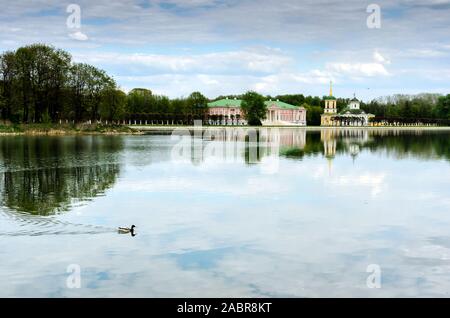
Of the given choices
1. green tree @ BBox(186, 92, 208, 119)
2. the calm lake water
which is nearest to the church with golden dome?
green tree @ BBox(186, 92, 208, 119)

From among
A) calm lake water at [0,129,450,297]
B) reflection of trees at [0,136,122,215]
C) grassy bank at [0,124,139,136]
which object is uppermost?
grassy bank at [0,124,139,136]

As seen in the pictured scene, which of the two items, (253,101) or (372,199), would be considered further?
(253,101)

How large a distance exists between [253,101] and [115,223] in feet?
410

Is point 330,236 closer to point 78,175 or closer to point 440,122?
point 78,175

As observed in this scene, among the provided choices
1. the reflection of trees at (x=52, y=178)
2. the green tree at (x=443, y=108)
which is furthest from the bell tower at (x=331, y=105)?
the reflection of trees at (x=52, y=178)

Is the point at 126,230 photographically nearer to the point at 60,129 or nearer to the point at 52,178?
the point at 52,178

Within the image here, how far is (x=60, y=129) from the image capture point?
83.6m

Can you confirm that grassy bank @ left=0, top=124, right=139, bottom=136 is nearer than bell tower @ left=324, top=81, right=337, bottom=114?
Yes

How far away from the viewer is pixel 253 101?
468 feet

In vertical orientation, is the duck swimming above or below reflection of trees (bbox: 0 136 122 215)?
below

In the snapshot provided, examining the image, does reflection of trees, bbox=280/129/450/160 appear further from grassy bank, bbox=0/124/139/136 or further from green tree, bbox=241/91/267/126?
green tree, bbox=241/91/267/126

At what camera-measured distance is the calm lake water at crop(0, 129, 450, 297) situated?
13.0 m

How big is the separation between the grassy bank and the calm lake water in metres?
48.5

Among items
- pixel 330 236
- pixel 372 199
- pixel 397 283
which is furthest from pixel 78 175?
pixel 397 283
